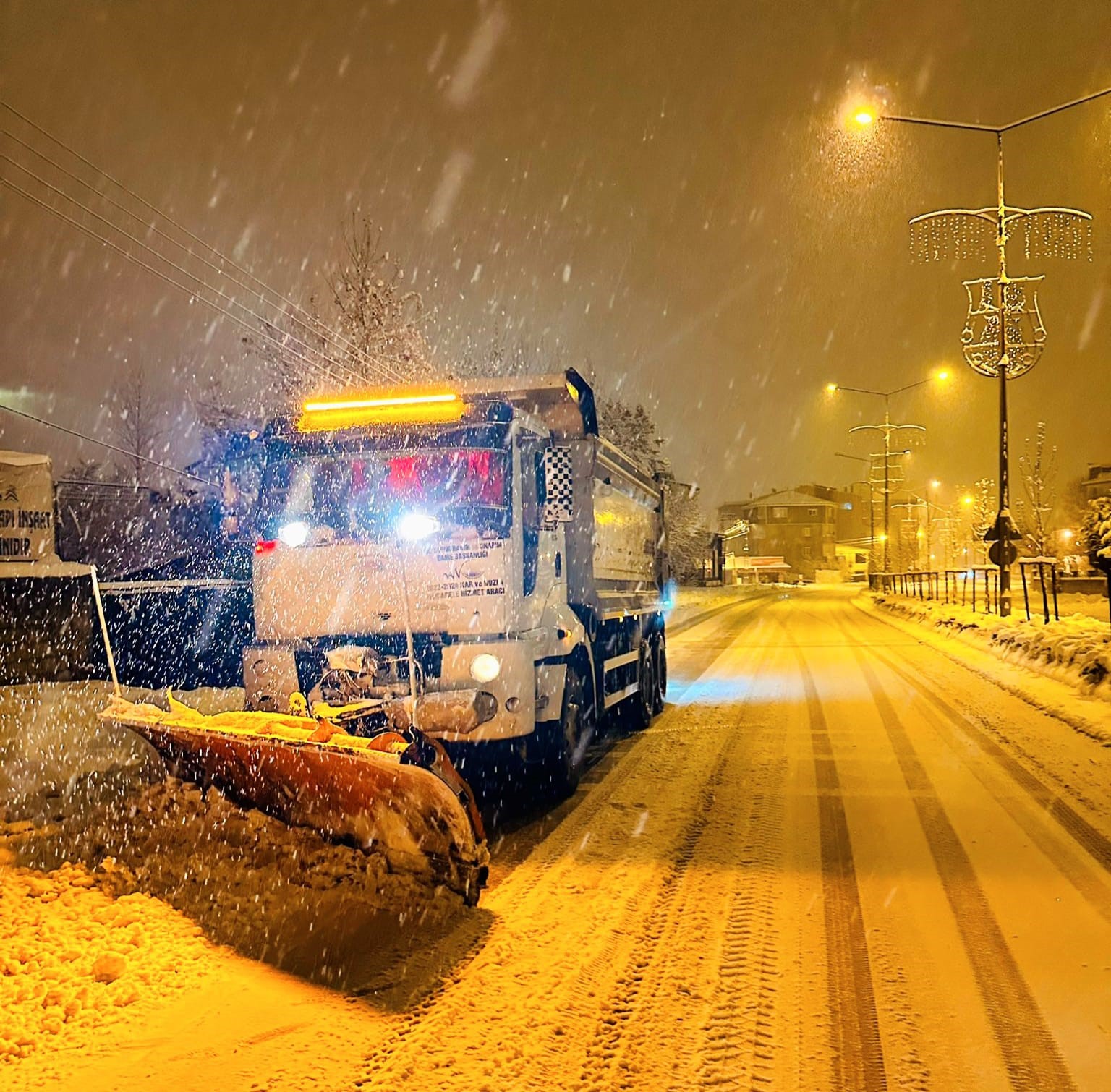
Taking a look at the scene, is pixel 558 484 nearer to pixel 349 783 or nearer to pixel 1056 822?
pixel 349 783

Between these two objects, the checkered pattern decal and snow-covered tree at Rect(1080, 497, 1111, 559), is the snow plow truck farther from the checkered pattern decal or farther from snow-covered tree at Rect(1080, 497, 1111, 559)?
snow-covered tree at Rect(1080, 497, 1111, 559)

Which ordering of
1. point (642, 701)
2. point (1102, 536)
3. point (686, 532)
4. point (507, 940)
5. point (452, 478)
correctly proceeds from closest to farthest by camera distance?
point (507, 940), point (452, 478), point (642, 701), point (1102, 536), point (686, 532)

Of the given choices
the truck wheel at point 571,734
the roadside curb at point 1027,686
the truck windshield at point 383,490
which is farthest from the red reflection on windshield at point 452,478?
the roadside curb at point 1027,686

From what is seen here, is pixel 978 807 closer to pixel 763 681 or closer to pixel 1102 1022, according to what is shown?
pixel 1102 1022

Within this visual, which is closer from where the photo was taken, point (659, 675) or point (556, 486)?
point (556, 486)

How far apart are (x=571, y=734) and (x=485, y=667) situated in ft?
4.49

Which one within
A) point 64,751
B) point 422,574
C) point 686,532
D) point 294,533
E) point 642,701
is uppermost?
point 686,532

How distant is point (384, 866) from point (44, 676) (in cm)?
1157

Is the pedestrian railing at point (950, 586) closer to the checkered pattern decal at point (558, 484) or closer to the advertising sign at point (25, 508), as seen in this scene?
the checkered pattern decal at point (558, 484)

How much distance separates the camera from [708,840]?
664cm

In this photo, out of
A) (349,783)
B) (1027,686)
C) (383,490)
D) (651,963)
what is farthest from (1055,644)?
(349,783)

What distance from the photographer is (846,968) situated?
14.7 feet

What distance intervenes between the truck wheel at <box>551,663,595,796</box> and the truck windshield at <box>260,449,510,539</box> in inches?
66.6

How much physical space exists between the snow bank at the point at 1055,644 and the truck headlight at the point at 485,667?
9416mm
